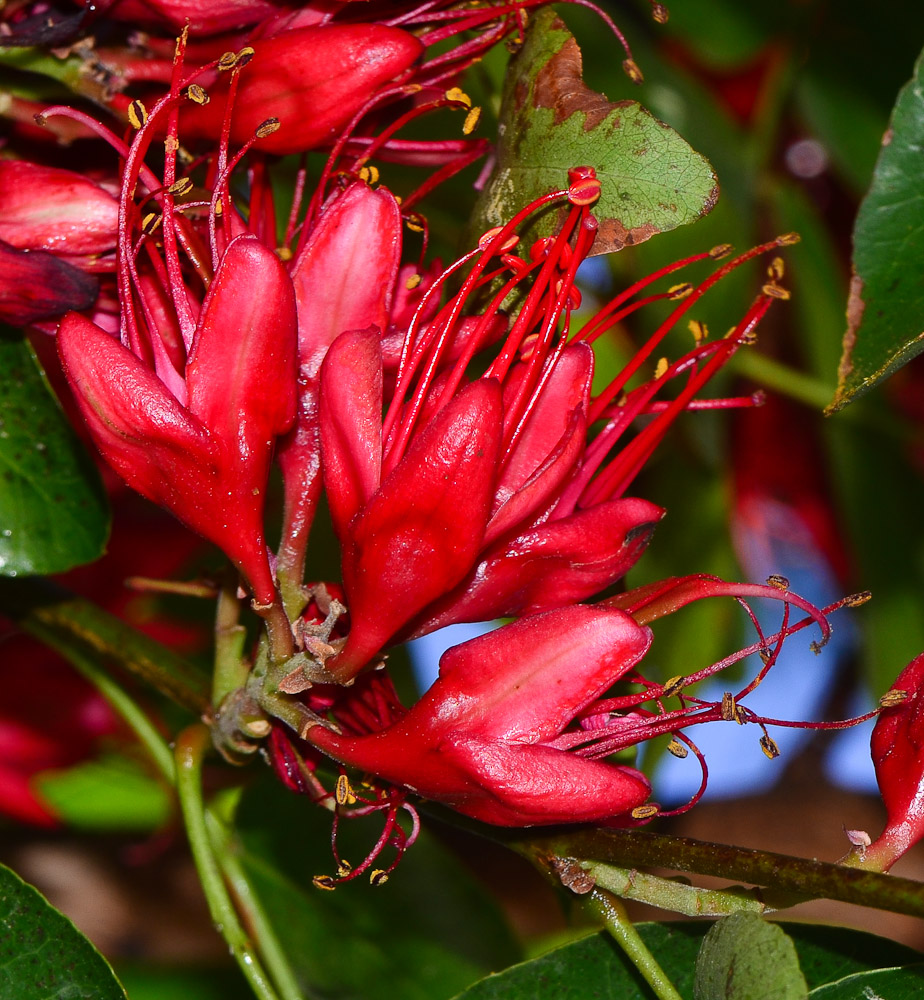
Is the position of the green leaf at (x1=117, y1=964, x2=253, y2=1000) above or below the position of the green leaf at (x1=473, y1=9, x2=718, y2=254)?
below

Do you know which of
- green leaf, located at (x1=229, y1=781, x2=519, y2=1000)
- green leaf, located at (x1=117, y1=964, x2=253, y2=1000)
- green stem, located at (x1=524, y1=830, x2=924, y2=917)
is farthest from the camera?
green leaf, located at (x1=117, y1=964, x2=253, y2=1000)

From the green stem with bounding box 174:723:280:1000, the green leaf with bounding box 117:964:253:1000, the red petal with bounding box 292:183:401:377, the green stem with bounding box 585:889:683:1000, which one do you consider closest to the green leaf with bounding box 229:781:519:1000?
the green leaf with bounding box 117:964:253:1000

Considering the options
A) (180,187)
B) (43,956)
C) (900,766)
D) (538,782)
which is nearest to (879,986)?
(900,766)

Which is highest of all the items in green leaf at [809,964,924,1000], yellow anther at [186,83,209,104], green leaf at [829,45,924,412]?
yellow anther at [186,83,209,104]

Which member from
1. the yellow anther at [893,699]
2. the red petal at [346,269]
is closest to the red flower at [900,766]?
the yellow anther at [893,699]

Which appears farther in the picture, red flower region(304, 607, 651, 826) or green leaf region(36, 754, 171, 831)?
green leaf region(36, 754, 171, 831)

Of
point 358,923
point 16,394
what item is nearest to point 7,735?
point 358,923

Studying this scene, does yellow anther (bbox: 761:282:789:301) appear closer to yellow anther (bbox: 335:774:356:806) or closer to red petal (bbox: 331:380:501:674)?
red petal (bbox: 331:380:501:674)

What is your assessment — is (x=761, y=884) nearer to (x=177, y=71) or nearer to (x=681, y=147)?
(x=681, y=147)
